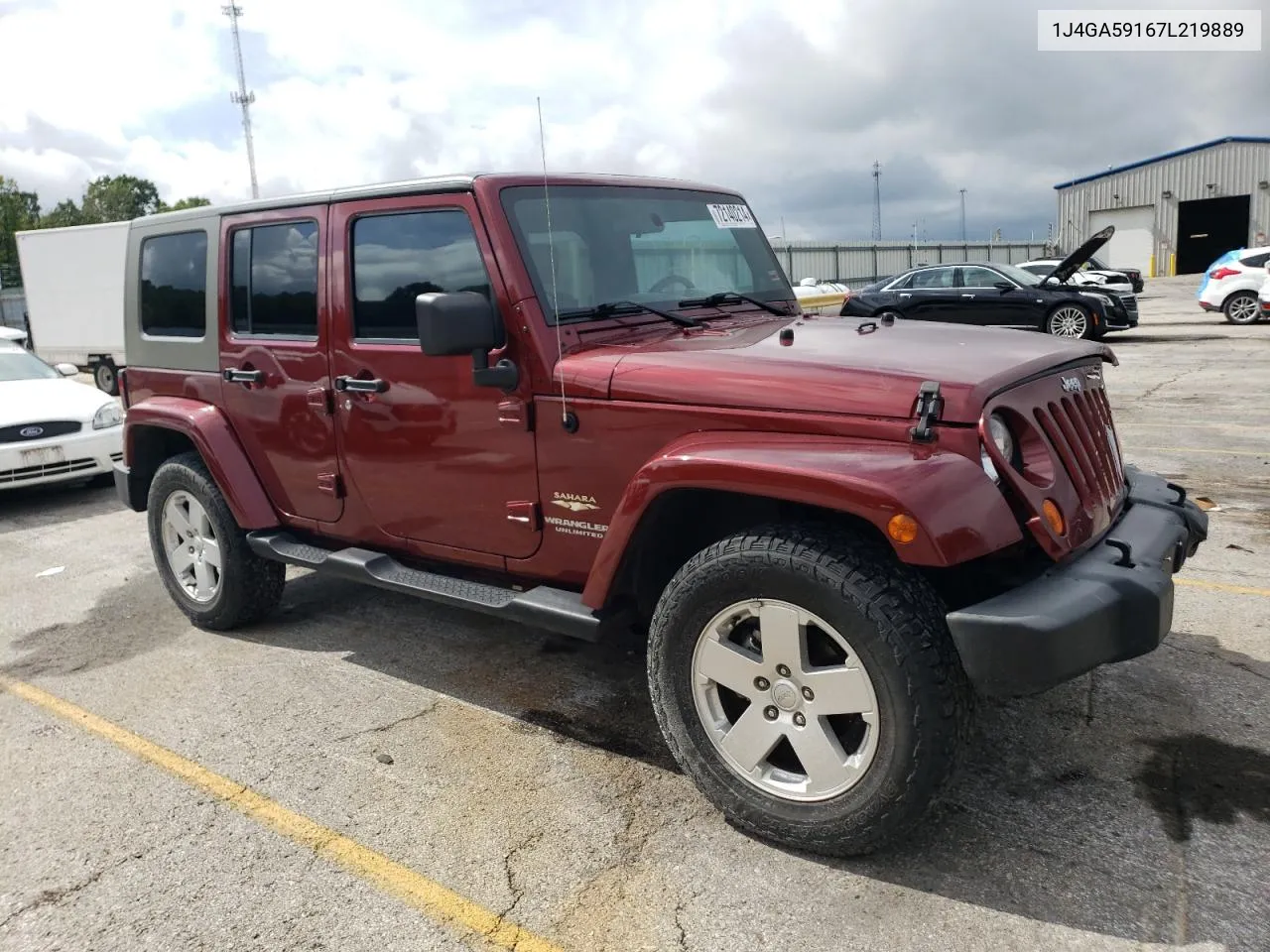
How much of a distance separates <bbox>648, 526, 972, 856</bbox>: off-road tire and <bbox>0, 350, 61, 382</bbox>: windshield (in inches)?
342

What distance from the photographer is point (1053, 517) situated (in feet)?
8.80

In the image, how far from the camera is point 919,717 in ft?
8.17

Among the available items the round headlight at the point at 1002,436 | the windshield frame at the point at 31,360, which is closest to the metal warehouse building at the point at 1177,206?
the windshield frame at the point at 31,360

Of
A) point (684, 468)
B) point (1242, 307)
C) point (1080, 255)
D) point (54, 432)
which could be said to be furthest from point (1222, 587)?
point (1242, 307)

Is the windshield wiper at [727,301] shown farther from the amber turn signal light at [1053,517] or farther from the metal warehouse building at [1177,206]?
the metal warehouse building at [1177,206]

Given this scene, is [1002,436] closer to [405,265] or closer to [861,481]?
[861,481]

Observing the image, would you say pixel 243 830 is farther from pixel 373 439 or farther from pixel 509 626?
pixel 509 626

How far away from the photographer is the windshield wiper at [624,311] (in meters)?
3.46

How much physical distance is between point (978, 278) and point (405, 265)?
588 inches

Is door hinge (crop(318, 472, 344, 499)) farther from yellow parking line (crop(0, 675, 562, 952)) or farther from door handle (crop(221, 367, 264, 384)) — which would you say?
yellow parking line (crop(0, 675, 562, 952))

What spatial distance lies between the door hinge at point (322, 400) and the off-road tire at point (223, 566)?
0.88m

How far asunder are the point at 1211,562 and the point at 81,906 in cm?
526

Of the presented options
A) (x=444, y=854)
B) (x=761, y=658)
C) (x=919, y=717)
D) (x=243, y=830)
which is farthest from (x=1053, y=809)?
(x=243, y=830)

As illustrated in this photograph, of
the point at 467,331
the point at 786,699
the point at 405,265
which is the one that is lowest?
the point at 786,699
